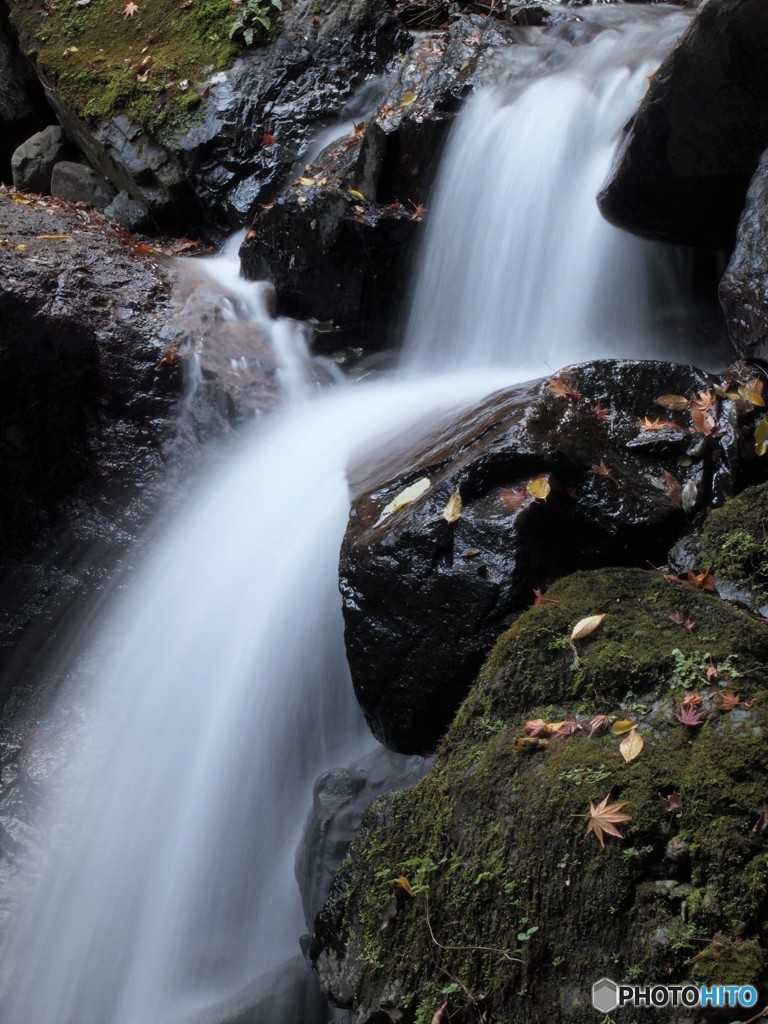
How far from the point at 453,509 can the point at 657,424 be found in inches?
44.9

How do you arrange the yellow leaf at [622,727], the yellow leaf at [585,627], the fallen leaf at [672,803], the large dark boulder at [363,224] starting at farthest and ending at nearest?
the large dark boulder at [363,224] → the yellow leaf at [585,627] → the yellow leaf at [622,727] → the fallen leaf at [672,803]

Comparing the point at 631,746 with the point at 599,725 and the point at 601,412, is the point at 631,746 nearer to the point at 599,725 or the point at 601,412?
the point at 599,725

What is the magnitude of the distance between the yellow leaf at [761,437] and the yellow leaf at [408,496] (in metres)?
1.54

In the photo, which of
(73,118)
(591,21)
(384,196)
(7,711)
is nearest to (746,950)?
(7,711)

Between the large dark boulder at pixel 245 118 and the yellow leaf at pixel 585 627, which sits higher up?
the large dark boulder at pixel 245 118

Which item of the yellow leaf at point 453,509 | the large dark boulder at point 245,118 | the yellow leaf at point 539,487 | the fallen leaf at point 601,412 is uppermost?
the large dark boulder at point 245,118

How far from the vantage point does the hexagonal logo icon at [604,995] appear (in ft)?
6.41

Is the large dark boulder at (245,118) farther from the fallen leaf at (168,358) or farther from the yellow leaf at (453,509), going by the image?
the yellow leaf at (453,509)

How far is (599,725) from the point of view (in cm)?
250

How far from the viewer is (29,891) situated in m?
3.84

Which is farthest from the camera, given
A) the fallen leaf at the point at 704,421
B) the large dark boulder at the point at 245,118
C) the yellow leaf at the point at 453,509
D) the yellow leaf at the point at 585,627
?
the large dark boulder at the point at 245,118

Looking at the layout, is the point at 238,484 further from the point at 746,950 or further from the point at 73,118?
the point at 73,118

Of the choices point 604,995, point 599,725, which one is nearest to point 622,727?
point 599,725

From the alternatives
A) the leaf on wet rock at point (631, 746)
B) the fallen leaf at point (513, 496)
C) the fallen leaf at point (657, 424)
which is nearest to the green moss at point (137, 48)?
the fallen leaf at point (657, 424)
